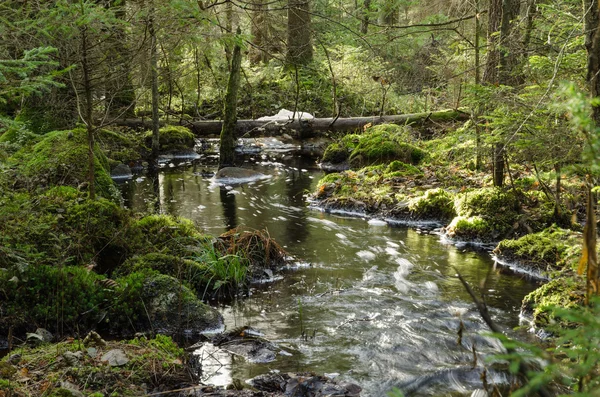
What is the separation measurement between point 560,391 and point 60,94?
10.4 m

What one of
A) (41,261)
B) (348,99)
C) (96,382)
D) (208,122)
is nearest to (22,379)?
(96,382)

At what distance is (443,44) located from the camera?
23.4 m

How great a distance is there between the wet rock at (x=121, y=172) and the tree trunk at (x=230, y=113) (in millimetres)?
2494

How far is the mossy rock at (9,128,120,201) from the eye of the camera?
8617 millimetres

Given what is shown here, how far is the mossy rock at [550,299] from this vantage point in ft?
19.2

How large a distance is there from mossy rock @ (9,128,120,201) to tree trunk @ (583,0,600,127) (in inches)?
263

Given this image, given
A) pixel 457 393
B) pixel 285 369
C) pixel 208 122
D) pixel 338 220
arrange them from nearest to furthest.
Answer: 1. pixel 457 393
2. pixel 285 369
3. pixel 338 220
4. pixel 208 122

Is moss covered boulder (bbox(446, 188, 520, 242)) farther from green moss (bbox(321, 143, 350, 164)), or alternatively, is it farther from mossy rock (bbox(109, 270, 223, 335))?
green moss (bbox(321, 143, 350, 164))

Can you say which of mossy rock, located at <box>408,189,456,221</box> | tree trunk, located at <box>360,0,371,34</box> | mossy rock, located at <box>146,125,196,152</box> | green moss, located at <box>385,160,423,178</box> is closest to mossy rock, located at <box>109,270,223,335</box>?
mossy rock, located at <box>408,189,456,221</box>

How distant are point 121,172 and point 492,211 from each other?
983 centimetres

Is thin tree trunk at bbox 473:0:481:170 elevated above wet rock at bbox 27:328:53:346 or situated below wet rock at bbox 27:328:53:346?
above

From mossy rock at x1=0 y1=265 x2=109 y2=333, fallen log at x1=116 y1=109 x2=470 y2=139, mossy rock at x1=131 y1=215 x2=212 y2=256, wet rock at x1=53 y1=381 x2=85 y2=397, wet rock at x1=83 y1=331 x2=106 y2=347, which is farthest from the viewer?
fallen log at x1=116 y1=109 x2=470 y2=139

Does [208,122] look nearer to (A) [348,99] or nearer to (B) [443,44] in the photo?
(A) [348,99]

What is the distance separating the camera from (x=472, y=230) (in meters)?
9.52
